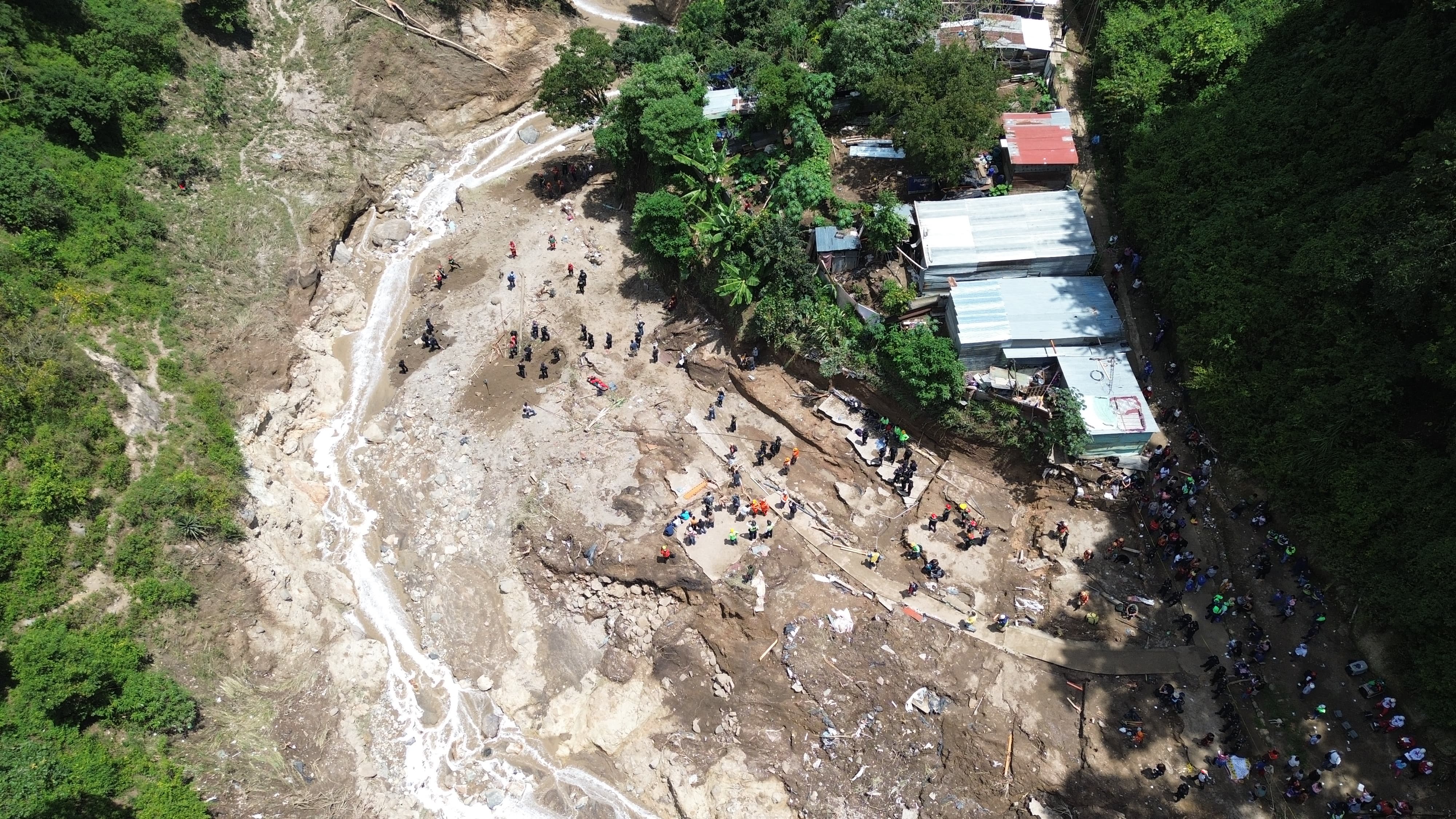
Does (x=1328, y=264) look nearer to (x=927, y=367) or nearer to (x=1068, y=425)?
(x=1068, y=425)

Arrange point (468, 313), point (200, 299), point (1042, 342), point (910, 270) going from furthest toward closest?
point (468, 313)
point (200, 299)
point (910, 270)
point (1042, 342)

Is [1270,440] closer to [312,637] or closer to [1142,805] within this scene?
[1142,805]

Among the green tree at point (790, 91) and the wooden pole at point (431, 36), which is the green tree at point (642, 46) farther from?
the green tree at point (790, 91)

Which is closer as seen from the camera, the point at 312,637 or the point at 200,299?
the point at 312,637

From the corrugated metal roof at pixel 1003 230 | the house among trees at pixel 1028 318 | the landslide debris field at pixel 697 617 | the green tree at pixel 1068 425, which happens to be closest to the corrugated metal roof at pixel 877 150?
the corrugated metal roof at pixel 1003 230

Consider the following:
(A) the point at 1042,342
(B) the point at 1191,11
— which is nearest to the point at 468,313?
(A) the point at 1042,342

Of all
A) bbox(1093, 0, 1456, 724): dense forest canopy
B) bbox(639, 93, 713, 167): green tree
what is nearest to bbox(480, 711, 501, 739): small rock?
bbox(639, 93, 713, 167): green tree

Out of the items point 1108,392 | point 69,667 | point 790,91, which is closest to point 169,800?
point 69,667
